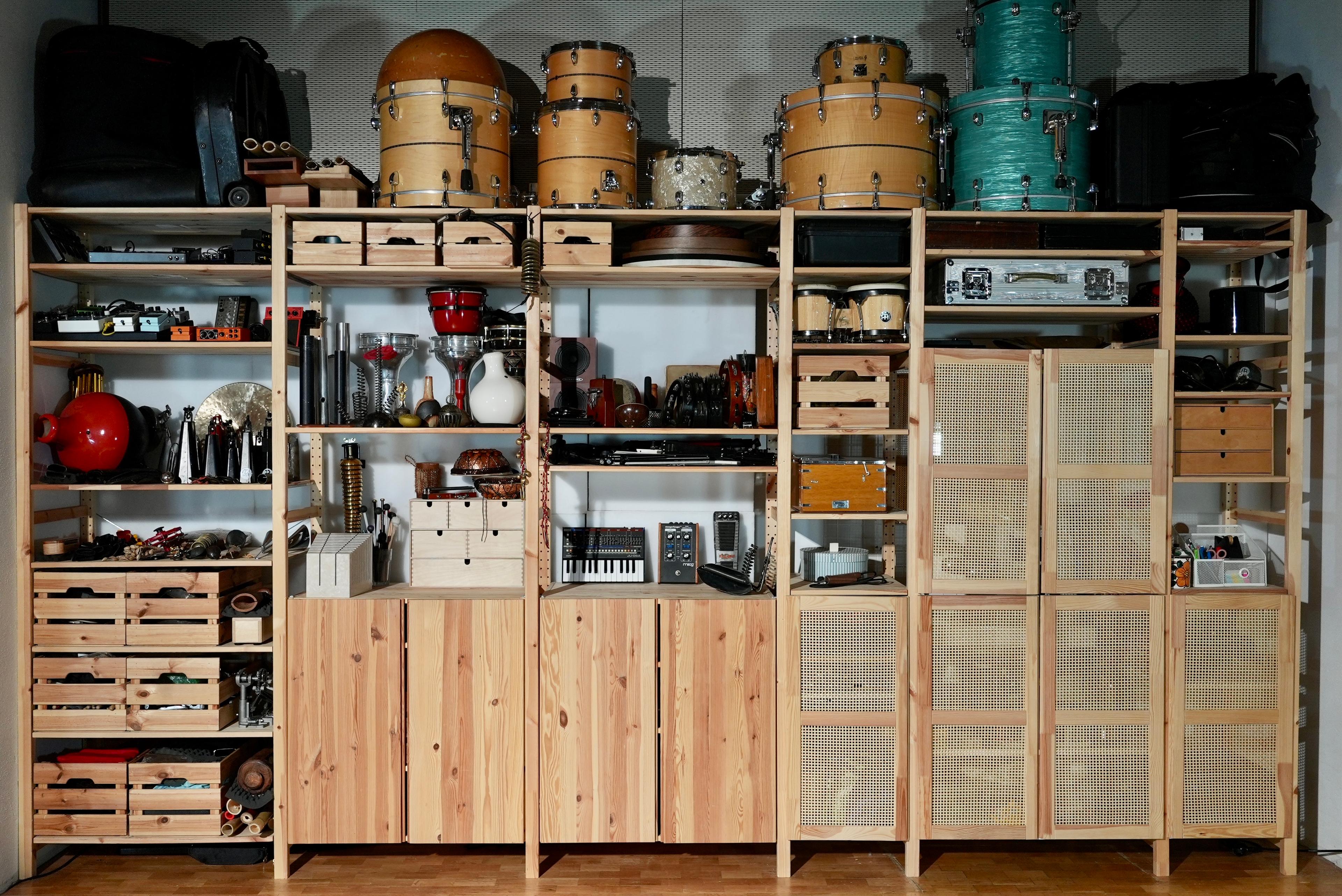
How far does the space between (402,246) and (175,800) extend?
2202mm

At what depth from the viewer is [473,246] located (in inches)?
137

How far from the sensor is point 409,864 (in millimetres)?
3559

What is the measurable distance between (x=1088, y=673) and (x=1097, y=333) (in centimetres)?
149

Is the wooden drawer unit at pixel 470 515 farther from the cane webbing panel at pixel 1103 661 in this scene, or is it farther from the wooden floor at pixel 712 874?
the cane webbing panel at pixel 1103 661

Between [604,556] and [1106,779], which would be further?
[604,556]

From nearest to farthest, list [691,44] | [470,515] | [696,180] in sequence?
[696,180] → [470,515] → [691,44]

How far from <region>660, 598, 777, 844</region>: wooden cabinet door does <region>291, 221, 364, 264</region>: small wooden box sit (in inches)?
67.9

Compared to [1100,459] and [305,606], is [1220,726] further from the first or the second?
[305,606]

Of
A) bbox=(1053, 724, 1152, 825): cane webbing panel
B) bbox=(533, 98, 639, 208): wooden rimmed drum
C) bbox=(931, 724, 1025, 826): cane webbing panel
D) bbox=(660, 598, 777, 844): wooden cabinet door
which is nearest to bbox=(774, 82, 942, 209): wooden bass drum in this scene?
bbox=(533, 98, 639, 208): wooden rimmed drum

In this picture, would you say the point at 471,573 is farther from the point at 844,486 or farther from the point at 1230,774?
the point at 1230,774

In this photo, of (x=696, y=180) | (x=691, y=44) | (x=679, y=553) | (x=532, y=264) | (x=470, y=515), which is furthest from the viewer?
(x=691, y=44)

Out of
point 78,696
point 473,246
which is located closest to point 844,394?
point 473,246

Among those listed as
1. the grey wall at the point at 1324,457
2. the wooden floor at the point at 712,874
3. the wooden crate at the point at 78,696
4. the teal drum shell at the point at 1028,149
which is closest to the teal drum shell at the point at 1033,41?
the teal drum shell at the point at 1028,149

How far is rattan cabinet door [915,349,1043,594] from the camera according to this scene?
11.3 ft
